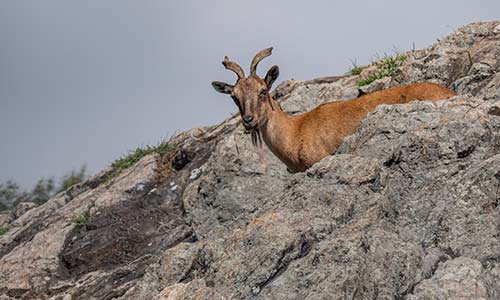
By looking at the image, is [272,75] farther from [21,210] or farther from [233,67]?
[21,210]

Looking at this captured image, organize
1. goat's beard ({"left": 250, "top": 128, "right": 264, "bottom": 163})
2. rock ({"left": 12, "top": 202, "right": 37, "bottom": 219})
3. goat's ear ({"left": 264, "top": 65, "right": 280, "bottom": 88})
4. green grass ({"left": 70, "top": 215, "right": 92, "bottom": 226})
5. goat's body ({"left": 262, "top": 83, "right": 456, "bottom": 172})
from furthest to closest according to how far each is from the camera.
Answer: rock ({"left": 12, "top": 202, "right": 37, "bottom": 219})
green grass ({"left": 70, "top": 215, "right": 92, "bottom": 226})
goat's beard ({"left": 250, "top": 128, "right": 264, "bottom": 163})
goat's ear ({"left": 264, "top": 65, "right": 280, "bottom": 88})
goat's body ({"left": 262, "top": 83, "right": 456, "bottom": 172})

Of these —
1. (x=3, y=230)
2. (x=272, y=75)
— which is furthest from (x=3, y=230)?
(x=272, y=75)

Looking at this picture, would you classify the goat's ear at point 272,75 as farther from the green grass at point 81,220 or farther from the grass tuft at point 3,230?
the grass tuft at point 3,230

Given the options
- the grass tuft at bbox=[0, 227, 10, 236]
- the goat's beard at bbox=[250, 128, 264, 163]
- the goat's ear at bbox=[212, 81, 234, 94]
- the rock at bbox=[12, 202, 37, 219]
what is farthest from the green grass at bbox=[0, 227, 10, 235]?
the goat's beard at bbox=[250, 128, 264, 163]

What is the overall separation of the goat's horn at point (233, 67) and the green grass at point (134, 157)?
532 cm

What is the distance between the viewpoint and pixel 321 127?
12.9 metres

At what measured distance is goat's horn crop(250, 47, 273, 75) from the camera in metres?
13.5

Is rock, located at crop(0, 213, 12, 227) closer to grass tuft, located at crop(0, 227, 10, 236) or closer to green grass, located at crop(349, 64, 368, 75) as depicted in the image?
grass tuft, located at crop(0, 227, 10, 236)

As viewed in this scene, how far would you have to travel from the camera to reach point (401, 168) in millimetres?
8328

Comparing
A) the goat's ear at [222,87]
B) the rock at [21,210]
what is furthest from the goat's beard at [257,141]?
the rock at [21,210]

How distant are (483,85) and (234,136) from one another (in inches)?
198

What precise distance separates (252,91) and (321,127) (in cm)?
136

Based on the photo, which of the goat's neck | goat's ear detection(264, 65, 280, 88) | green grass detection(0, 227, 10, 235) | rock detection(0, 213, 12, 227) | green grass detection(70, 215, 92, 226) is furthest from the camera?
rock detection(0, 213, 12, 227)

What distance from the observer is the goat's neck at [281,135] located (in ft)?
42.3
